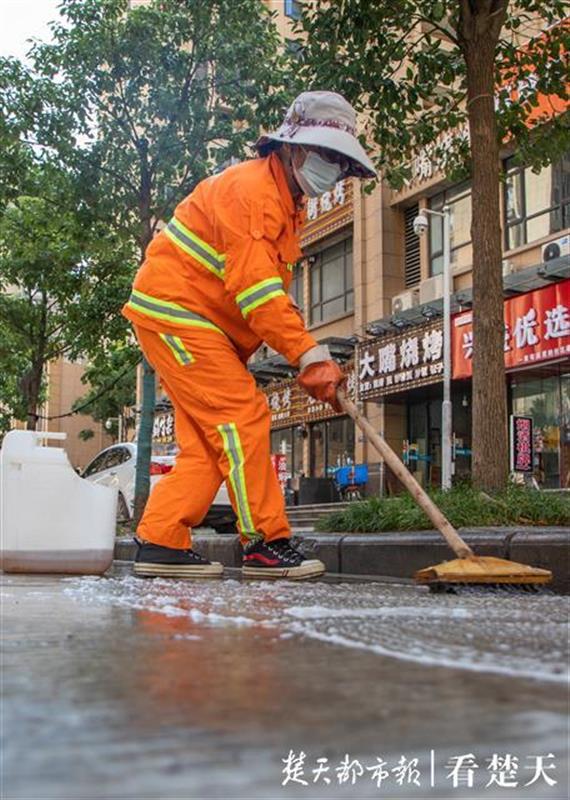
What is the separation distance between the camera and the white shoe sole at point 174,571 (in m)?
3.68

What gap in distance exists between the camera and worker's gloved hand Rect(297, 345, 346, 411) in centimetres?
345

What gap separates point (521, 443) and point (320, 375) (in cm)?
1212

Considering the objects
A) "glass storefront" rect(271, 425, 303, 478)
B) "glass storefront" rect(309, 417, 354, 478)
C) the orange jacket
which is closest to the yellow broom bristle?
the orange jacket

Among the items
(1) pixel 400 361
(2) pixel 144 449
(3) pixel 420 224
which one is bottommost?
(2) pixel 144 449

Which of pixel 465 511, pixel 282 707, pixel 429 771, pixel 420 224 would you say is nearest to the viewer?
pixel 429 771

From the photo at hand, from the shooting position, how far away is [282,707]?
3.22 feet

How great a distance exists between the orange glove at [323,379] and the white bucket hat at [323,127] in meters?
0.93

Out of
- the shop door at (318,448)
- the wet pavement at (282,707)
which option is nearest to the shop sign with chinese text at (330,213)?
the shop door at (318,448)

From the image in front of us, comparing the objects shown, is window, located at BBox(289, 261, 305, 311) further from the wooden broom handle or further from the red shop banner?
the wooden broom handle

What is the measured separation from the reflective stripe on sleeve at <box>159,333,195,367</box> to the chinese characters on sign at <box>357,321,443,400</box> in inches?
595

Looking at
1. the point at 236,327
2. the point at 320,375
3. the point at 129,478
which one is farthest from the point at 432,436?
the point at 320,375

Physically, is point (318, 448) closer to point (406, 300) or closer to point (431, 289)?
point (406, 300)

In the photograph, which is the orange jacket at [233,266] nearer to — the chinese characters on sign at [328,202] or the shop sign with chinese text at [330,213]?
the shop sign with chinese text at [330,213]

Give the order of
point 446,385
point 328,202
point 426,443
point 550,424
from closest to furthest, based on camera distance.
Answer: point 550,424
point 446,385
point 426,443
point 328,202
